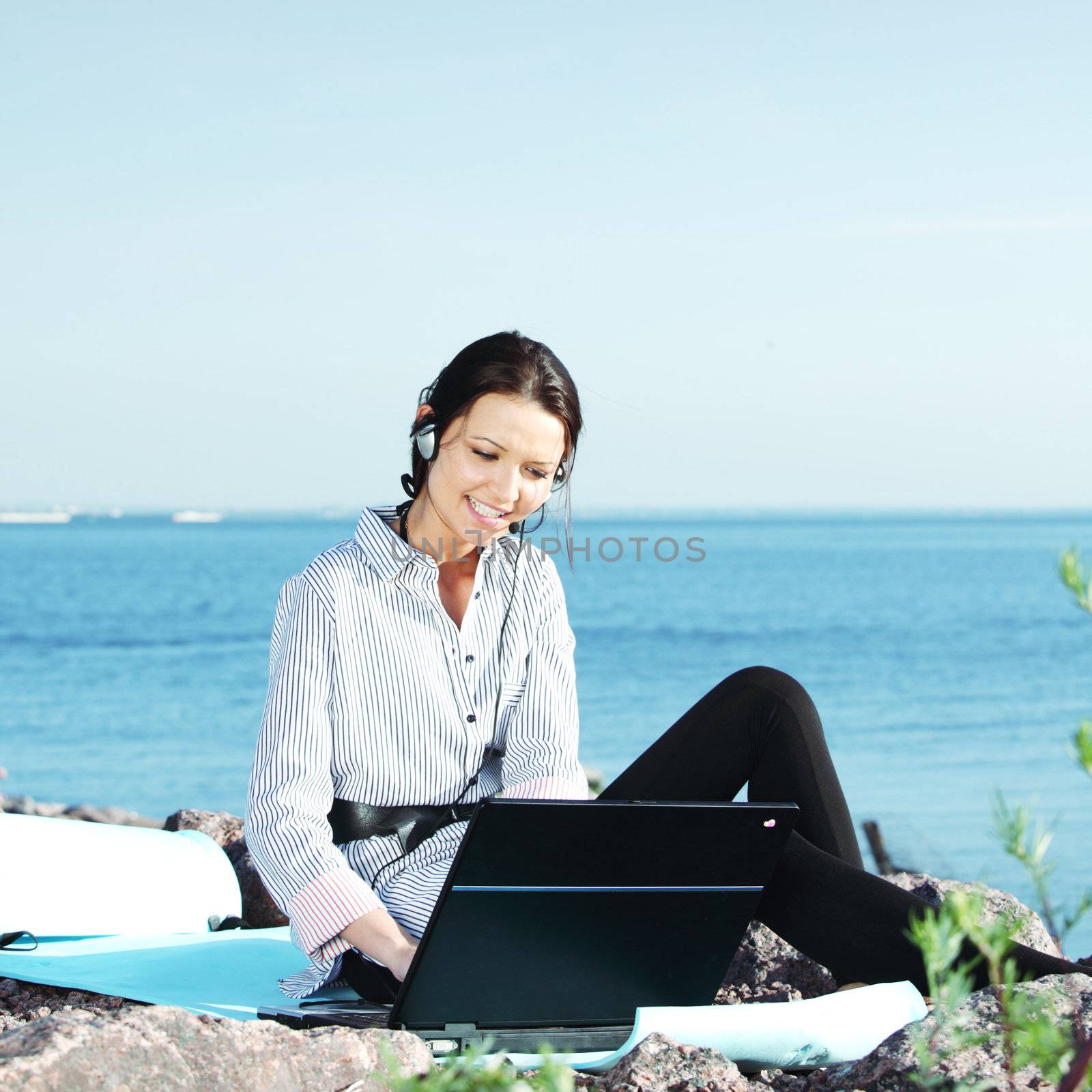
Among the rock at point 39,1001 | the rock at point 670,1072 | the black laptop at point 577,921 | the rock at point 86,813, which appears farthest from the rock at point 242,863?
the rock at point 86,813

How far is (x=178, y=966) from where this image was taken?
136 inches

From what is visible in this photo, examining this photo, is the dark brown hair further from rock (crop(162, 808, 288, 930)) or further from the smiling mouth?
rock (crop(162, 808, 288, 930))

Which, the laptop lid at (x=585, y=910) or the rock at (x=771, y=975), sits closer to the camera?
the laptop lid at (x=585, y=910)

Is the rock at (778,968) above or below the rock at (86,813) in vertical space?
above

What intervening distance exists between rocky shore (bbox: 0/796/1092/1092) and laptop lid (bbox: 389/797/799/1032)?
0.63ft

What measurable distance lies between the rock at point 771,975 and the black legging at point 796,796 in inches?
18.7

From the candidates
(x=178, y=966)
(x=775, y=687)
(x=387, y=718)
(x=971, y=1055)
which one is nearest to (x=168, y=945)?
(x=178, y=966)

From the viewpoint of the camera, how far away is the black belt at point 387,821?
3033 millimetres

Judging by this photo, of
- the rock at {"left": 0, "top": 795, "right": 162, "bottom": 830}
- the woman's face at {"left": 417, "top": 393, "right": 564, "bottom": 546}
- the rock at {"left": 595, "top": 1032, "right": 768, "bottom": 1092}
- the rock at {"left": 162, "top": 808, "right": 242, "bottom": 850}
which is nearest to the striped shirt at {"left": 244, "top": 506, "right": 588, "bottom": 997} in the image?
the woman's face at {"left": 417, "top": 393, "right": 564, "bottom": 546}

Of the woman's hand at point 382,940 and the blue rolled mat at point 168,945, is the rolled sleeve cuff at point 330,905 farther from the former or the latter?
the blue rolled mat at point 168,945

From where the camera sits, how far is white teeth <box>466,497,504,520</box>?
3012mm

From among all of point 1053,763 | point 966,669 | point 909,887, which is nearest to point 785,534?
point 966,669

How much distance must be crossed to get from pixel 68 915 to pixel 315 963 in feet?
3.99

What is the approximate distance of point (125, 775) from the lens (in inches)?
499
